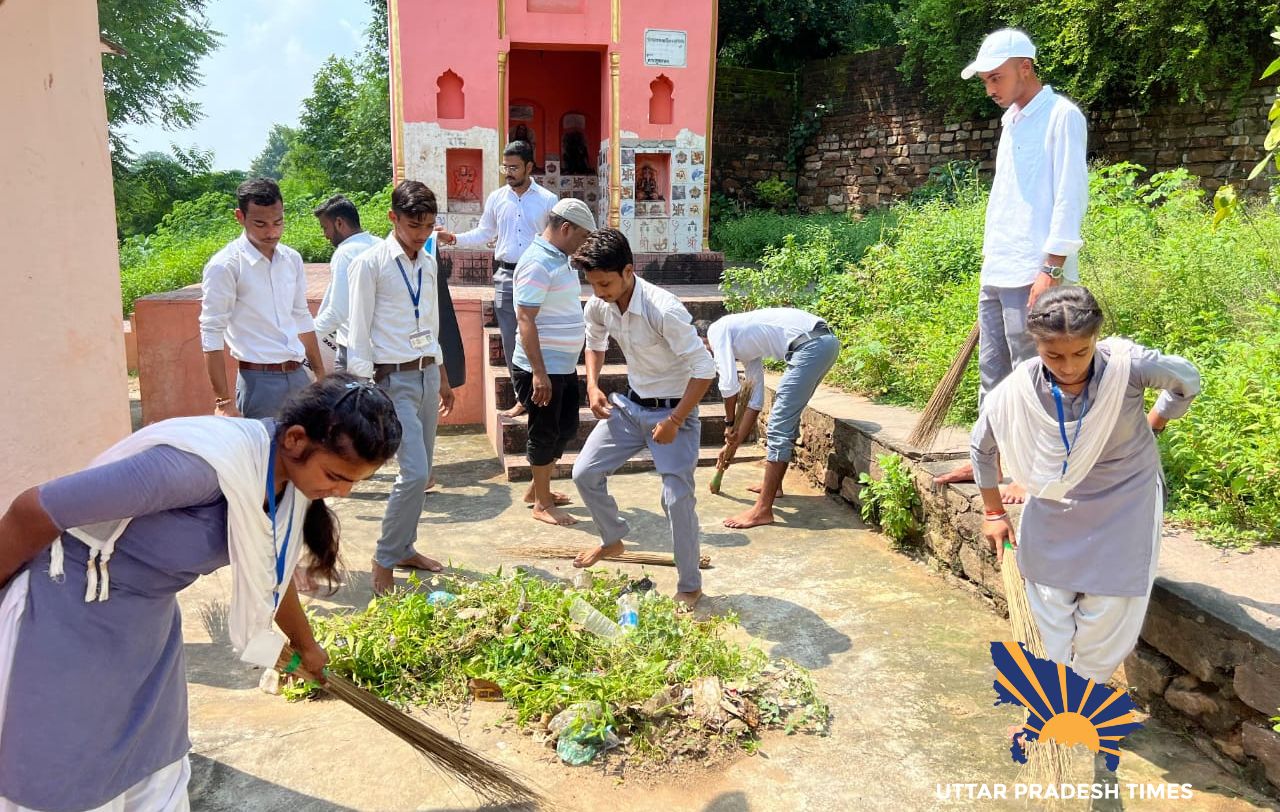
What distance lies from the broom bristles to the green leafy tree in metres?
23.5

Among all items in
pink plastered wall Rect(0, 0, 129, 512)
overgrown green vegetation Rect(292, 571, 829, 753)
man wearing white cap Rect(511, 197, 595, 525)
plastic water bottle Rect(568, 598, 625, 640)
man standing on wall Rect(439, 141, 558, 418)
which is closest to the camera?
pink plastered wall Rect(0, 0, 129, 512)

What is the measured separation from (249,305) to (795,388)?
3.04 m

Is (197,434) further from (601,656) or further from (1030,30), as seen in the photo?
(1030,30)

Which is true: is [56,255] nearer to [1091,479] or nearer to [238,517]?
[238,517]

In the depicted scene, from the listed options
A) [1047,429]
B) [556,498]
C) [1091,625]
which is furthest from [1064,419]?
→ [556,498]

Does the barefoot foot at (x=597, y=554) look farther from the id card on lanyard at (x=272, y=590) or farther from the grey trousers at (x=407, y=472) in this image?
the id card on lanyard at (x=272, y=590)

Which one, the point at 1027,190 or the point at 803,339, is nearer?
the point at 1027,190

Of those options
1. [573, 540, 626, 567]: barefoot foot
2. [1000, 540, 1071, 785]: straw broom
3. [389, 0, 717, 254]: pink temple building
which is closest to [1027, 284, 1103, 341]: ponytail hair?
[1000, 540, 1071, 785]: straw broom

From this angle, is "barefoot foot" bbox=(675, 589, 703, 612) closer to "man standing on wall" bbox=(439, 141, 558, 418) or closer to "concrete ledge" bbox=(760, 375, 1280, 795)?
"concrete ledge" bbox=(760, 375, 1280, 795)

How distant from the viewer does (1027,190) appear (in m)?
4.09

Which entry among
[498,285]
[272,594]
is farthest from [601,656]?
[498,285]

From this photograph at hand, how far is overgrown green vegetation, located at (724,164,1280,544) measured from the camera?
12.7 ft

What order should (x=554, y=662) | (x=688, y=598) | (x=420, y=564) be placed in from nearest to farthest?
(x=554, y=662)
(x=688, y=598)
(x=420, y=564)

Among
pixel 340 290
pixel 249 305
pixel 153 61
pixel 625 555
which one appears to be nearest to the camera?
pixel 249 305
